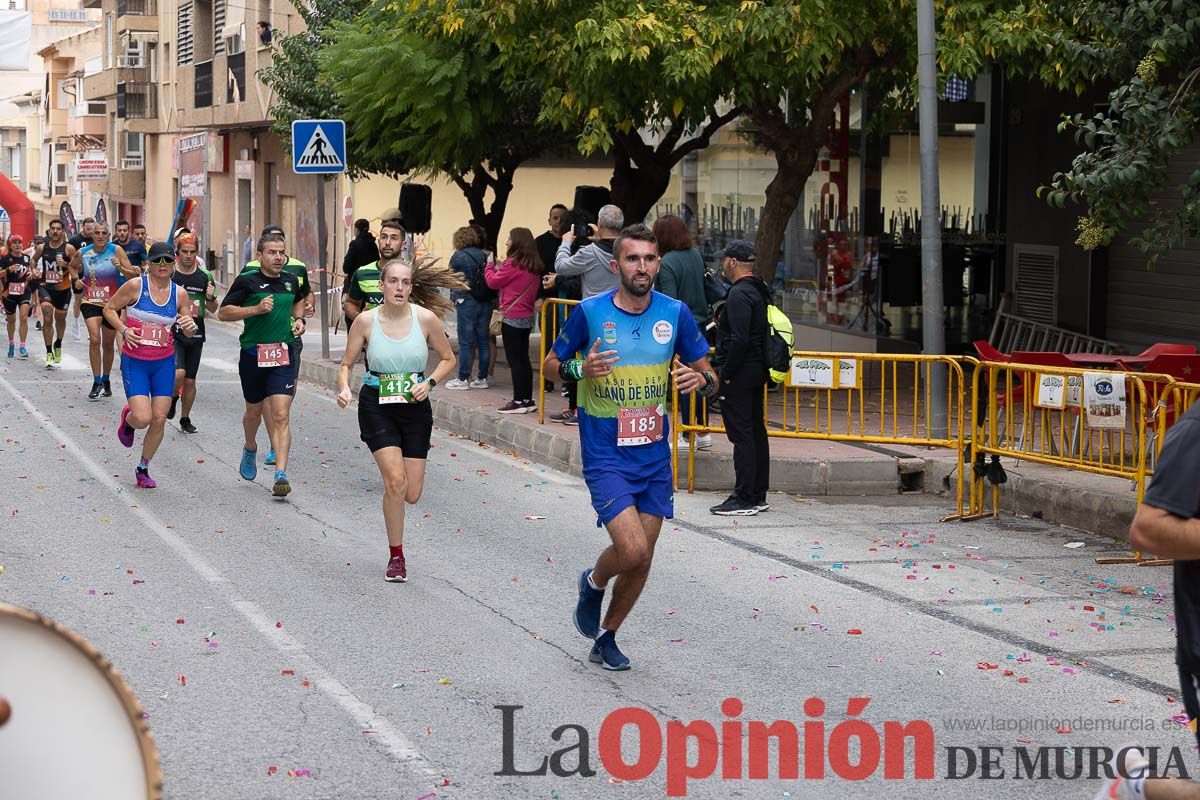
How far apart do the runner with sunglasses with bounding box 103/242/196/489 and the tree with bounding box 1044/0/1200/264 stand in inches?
264

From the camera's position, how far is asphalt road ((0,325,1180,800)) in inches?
244

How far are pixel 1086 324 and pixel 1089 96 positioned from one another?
9.04ft

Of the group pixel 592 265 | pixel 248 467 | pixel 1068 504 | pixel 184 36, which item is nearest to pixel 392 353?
pixel 248 467

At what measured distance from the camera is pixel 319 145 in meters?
21.1

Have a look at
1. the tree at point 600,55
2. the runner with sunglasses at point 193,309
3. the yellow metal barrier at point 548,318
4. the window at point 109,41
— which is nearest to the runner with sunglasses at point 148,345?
the runner with sunglasses at point 193,309

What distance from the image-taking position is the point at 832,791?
5.87 metres

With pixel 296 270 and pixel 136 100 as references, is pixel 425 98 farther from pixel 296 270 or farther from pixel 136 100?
pixel 136 100

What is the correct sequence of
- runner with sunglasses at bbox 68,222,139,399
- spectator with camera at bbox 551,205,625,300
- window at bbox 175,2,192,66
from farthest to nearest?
window at bbox 175,2,192,66, runner with sunglasses at bbox 68,222,139,399, spectator with camera at bbox 551,205,625,300

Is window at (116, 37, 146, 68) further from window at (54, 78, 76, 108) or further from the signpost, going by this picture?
the signpost

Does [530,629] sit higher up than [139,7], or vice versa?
[139,7]

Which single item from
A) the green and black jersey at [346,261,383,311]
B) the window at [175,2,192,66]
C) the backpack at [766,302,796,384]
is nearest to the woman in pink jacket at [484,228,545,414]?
the green and black jersey at [346,261,383,311]

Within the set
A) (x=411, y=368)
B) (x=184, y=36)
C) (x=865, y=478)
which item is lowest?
(x=865, y=478)

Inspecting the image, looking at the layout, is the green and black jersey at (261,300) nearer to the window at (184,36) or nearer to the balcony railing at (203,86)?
the balcony railing at (203,86)

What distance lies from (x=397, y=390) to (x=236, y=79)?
36.4 meters
